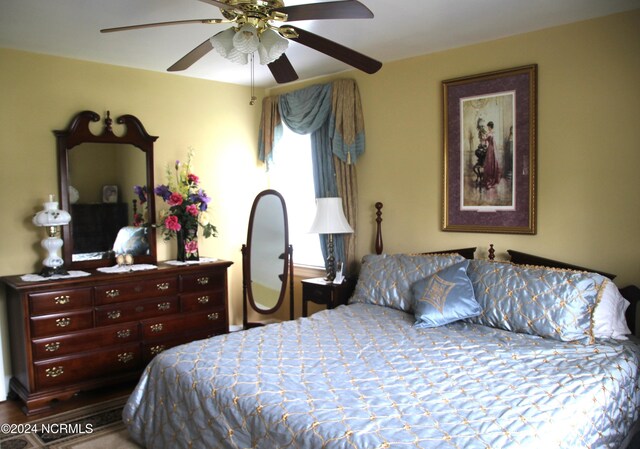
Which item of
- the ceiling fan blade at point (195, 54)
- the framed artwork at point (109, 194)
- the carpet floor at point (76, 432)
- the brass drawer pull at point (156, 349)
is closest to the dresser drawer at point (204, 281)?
the brass drawer pull at point (156, 349)

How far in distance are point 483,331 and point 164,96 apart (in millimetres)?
3294

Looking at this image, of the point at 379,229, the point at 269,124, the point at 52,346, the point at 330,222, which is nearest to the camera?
the point at 52,346

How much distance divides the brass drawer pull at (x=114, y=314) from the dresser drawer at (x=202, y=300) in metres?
0.51

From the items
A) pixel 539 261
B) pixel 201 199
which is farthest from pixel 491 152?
pixel 201 199

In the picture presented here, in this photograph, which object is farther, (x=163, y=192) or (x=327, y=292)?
(x=163, y=192)

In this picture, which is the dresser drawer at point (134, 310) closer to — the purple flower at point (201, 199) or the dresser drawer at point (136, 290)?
the dresser drawer at point (136, 290)

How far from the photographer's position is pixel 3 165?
355cm

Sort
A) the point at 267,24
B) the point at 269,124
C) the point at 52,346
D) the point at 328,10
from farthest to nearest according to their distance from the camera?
the point at 269,124
the point at 52,346
the point at 267,24
the point at 328,10

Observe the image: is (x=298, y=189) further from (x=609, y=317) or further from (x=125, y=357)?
(x=609, y=317)

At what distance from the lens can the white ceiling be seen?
2768 millimetres

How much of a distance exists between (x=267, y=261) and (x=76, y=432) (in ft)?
7.11

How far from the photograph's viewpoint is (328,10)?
6.69 ft

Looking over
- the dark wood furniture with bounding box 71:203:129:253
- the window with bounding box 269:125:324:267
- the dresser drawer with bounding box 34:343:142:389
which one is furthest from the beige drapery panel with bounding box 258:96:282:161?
the dresser drawer with bounding box 34:343:142:389

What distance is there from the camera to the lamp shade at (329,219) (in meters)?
3.97
